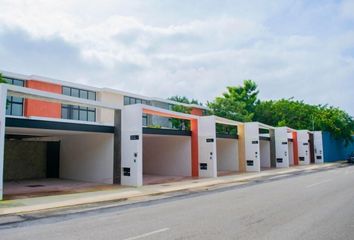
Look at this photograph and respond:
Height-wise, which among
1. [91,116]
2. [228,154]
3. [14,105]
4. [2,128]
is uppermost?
[14,105]

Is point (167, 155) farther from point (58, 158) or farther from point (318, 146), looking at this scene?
point (318, 146)

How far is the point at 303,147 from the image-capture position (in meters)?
41.4

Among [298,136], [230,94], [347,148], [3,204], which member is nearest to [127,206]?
[3,204]

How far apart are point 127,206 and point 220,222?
14.9 ft

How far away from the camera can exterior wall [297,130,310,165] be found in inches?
1615

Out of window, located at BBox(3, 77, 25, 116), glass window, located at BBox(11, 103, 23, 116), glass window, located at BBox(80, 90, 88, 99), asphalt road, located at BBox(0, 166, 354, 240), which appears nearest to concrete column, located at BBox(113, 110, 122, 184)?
asphalt road, located at BBox(0, 166, 354, 240)

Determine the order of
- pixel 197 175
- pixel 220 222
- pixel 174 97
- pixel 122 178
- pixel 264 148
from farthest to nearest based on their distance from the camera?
pixel 174 97 < pixel 264 148 < pixel 197 175 < pixel 122 178 < pixel 220 222

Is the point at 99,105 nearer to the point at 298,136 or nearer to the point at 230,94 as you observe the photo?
the point at 298,136

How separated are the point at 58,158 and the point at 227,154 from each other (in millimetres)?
15312

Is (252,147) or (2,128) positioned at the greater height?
(2,128)

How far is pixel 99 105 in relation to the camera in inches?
676

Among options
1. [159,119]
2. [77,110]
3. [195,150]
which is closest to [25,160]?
[77,110]

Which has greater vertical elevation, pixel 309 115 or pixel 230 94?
pixel 230 94

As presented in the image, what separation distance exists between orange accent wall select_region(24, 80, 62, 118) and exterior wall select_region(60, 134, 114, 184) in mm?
6347
